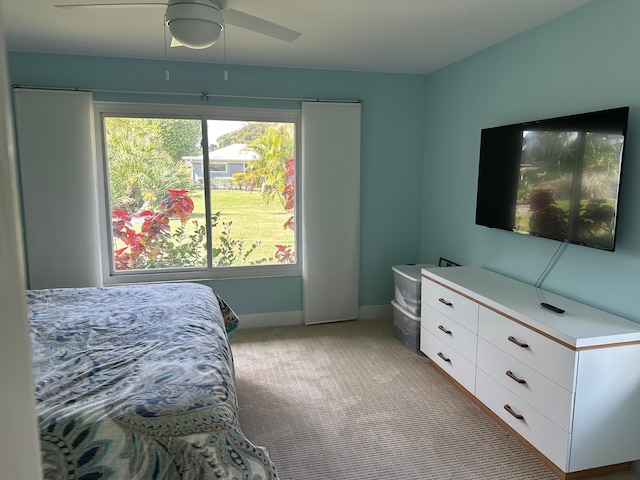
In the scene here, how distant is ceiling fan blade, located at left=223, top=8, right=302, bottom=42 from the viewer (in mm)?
2209

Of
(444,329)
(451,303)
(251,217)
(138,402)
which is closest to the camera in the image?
(138,402)

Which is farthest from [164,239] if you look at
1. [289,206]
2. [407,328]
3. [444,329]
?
[444,329]

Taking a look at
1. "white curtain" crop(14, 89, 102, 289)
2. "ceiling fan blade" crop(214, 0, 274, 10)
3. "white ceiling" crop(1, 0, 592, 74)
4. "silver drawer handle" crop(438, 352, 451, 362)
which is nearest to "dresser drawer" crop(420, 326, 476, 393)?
"silver drawer handle" crop(438, 352, 451, 362)

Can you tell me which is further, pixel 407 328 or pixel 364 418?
pixel 407 328

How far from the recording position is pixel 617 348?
6.86ft

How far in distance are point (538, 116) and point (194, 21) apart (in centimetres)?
225

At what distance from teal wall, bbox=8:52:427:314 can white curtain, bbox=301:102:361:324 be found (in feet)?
0.40

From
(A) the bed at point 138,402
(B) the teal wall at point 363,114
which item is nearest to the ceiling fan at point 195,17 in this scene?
(A) the bed at point 138,402

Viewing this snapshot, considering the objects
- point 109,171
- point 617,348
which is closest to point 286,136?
point 109,171

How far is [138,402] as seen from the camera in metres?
1.53

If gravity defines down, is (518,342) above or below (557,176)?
below

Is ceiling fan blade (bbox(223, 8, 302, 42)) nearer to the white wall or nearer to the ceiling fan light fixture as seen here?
the ceiling fan light fixture

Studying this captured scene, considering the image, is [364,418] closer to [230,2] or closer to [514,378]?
[514,378]

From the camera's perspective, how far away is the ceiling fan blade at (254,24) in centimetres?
221
